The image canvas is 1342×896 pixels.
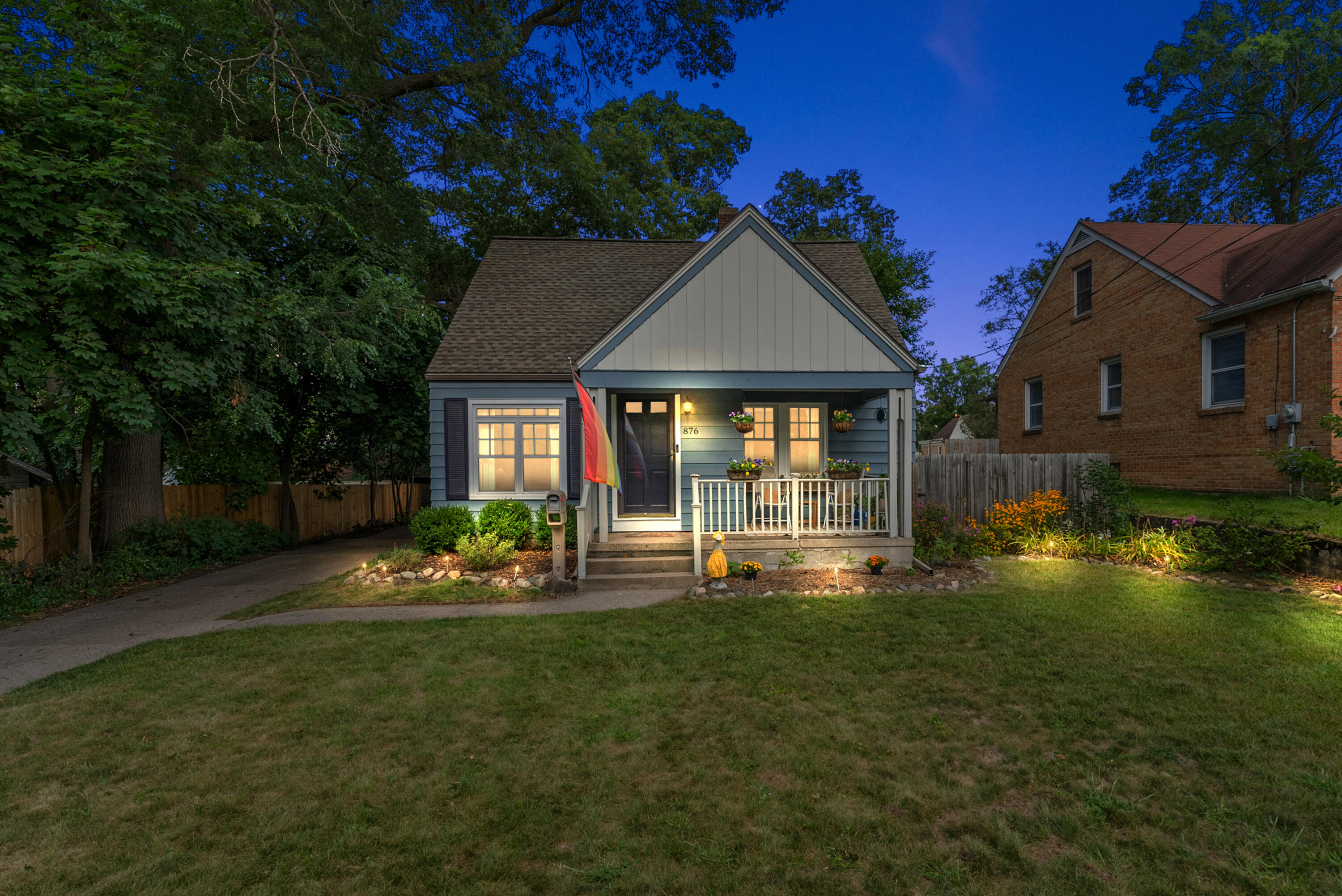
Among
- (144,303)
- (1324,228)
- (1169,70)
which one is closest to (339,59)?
(144,303)

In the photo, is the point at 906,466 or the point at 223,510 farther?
the point at 223,510

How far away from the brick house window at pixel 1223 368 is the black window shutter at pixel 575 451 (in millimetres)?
13035

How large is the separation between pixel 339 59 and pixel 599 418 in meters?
8.18

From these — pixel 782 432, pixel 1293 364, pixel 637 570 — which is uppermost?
pixel 1293 364

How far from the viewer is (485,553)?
8086 millimetres

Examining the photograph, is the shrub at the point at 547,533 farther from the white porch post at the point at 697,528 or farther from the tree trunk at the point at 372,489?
the tree trunk at the point at 372,489

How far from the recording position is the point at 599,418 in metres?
7.43

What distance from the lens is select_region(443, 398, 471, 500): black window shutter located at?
9.40 m

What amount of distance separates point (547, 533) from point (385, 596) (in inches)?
→ 106

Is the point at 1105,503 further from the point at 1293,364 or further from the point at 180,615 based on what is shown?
the point at 180,615

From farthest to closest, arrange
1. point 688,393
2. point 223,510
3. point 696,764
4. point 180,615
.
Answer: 1. point 223,510
2. point 688,393
3. point 180,615
4. point 696,764

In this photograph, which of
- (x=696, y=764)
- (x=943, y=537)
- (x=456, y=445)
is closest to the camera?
(x=696, y=764)

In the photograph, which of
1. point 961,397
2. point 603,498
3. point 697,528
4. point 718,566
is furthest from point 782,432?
point 961,397

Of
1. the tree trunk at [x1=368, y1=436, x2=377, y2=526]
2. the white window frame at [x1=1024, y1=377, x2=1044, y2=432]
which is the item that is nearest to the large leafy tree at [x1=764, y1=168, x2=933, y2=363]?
the white window frame at [x1=1024, y1=377, x2=1044, y2=432]
